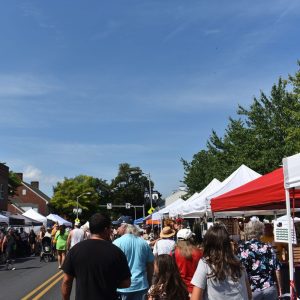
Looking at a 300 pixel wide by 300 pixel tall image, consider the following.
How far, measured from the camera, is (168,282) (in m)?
5.03

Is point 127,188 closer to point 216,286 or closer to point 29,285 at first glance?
point 29,285

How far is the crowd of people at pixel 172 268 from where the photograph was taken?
3898 mm

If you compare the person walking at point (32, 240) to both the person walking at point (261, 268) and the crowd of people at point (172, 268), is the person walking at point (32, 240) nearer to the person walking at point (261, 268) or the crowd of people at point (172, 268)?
the crowd of people at point (172, 268)

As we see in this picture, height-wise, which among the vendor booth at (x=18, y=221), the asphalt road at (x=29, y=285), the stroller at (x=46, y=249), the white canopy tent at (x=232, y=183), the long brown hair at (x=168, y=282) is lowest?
the asphalt road at (x=29, y=285)

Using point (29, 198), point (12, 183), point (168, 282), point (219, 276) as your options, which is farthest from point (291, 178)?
point (29, 198)

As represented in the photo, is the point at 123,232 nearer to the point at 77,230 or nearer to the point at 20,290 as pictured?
the point at 20,290

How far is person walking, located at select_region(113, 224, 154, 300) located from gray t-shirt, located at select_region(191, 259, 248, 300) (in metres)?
2.32

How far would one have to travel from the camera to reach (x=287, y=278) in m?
8.09

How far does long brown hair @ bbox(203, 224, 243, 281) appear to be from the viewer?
3.87 metres

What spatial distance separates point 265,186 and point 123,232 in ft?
7.64

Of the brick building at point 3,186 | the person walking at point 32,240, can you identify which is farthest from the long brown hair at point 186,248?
the brick building at point 3,186

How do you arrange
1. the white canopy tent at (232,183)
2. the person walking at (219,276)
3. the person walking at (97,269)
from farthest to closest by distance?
the white canopy tent at (232,183) → the person walking at (97,269) → the person walking at (219,276)

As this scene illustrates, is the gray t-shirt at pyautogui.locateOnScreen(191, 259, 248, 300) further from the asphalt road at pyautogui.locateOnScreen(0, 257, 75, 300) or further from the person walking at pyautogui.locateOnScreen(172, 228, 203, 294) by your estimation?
the asphalt road at pyautogui.locateOnScreen(0, 257, 75, 300)

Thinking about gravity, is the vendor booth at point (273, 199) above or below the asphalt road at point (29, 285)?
above
